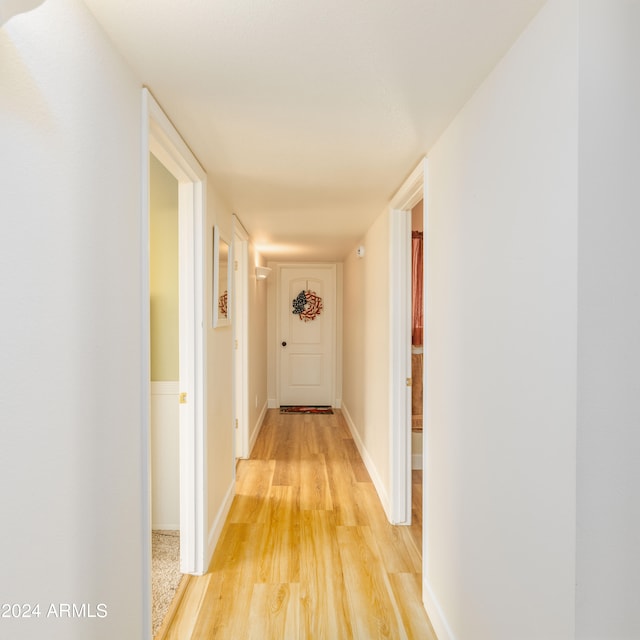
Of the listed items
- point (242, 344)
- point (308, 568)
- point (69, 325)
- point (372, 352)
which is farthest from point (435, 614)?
point (242, 344)

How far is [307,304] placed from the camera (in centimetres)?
710

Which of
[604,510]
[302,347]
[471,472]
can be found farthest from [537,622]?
[302,347]

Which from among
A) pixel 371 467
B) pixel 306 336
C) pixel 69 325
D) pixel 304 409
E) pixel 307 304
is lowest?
pixel 304 409

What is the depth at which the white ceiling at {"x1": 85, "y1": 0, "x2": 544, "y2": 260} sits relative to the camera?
1.22m

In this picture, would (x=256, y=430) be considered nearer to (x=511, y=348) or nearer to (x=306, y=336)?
(x=306, y=336)

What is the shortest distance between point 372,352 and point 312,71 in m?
2.85

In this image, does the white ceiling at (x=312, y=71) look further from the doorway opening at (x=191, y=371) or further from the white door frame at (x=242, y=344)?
the white door frame at (x=242, y=344)

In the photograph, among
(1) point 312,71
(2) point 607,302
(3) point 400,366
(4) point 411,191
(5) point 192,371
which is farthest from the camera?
(3) point 400,366

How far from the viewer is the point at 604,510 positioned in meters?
1.05

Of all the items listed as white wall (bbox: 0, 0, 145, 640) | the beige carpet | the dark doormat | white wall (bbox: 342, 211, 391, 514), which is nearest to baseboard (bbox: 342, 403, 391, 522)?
white wall (bbox: 342, 211, 391, 514)

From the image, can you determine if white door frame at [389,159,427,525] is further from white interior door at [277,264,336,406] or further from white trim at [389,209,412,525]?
white interior door at [277,264,336,406]

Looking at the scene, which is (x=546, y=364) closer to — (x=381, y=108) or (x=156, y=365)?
(x=381, y=108)

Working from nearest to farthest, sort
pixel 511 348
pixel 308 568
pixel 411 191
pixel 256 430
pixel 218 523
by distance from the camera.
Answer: pixel 511 348
pixel 308 568
pixel 411 191
pixel 218 523
pixel 256 430

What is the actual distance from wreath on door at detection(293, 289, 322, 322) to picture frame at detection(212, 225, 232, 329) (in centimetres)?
366
